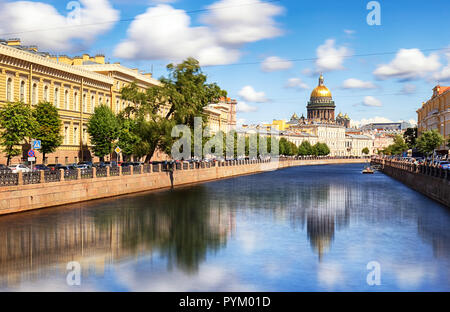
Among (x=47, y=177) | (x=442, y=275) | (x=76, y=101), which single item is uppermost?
(x=76, y=101)

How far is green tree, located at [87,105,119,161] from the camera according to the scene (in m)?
51.8

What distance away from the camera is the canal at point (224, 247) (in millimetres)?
14445

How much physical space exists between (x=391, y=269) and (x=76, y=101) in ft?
146

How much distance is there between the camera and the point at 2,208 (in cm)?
2433

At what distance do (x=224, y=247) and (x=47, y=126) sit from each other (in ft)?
95.9

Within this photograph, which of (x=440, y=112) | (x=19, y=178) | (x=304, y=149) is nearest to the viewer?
(x=19, y=178)

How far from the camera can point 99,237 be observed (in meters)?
21.2

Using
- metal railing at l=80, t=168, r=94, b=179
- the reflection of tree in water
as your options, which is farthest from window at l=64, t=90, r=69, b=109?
the reflection of tree in water

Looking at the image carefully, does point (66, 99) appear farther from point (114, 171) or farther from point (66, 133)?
point (114, 171)

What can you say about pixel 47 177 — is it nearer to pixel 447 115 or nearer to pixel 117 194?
pixel 117 194

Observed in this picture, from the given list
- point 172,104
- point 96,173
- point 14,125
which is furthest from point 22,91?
point 96,173

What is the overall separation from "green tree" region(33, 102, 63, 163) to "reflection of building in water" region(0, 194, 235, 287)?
54.7 feet

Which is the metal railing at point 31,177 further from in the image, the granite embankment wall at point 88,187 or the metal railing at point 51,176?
the metal railing at point 51,176
